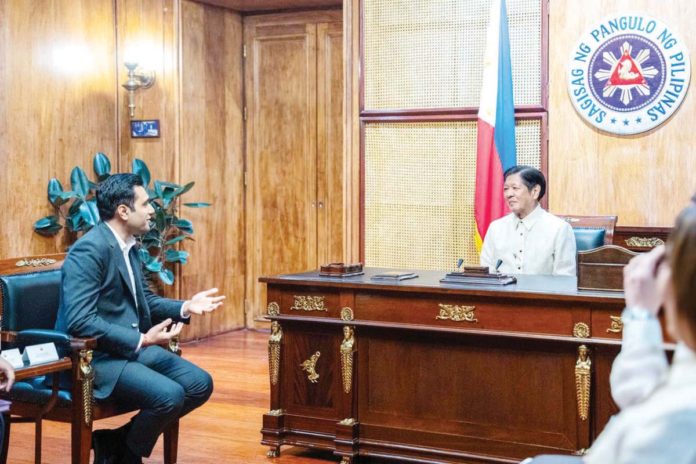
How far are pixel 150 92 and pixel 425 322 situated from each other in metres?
3.90

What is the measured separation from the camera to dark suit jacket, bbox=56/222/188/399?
345cm

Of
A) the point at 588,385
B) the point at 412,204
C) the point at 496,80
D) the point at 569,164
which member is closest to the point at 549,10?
the point at 496,80

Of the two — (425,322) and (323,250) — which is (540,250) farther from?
(323,250)

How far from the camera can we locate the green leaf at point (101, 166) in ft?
21.6

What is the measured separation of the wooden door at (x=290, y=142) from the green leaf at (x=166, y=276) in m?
1.15

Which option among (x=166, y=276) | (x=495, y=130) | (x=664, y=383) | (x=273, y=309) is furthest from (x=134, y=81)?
(x=664, y=383)

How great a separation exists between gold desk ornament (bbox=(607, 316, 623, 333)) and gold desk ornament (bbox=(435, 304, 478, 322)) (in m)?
0.55

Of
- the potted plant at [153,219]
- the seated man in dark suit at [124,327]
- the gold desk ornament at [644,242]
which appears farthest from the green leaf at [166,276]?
the gold desk ornament at [644,242]

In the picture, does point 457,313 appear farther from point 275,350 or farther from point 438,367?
point 275,350

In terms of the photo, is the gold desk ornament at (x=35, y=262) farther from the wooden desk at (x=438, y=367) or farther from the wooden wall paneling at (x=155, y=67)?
the wooden wall paneling at (x=155, y=67)

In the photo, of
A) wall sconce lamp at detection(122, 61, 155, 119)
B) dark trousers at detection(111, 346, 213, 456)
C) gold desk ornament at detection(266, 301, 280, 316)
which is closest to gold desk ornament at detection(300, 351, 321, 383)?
gold desk ornament at detection(266, 301, 280, 316)

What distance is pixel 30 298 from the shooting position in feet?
12.0

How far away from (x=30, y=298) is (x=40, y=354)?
1.65 ft

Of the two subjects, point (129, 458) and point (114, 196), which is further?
point (114, 196)
